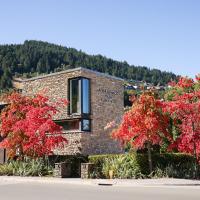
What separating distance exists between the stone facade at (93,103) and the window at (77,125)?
13.2 inches

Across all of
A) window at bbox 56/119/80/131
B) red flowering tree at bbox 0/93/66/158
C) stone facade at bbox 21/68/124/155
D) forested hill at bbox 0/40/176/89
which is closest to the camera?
red flowering tree at bbox 0/93/66/158

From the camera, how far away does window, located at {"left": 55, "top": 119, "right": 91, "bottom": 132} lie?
3198 cm

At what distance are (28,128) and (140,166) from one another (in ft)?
26.4

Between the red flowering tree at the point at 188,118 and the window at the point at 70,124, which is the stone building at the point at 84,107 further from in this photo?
the red flowering tree at the point at 188,118

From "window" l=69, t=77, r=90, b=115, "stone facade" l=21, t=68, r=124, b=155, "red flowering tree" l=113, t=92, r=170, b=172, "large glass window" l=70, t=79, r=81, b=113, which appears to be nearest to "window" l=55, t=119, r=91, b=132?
"stone facade" l=21, t=68, r=124, b=155

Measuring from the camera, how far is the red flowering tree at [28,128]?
26.7 meters

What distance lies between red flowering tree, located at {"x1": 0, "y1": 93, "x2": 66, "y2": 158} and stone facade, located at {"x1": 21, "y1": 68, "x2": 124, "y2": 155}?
11.7ft

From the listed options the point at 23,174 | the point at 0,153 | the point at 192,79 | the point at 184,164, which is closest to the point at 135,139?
the point at 184,164

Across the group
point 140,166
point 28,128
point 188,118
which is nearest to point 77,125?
point 28,128

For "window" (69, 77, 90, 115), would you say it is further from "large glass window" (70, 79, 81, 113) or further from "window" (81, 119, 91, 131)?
"window" (81, 119, 91, 131)

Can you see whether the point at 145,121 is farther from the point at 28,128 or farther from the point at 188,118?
the point at 28,128

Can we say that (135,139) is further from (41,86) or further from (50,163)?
(41,86)

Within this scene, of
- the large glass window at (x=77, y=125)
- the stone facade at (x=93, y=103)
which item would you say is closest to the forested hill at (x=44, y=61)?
the stone facade at (x=93, y=103)

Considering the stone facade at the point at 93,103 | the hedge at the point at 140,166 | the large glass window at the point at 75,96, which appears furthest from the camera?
the large glass window at the point at 75,96
